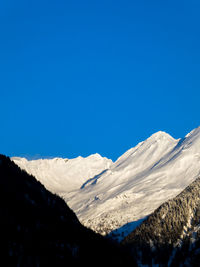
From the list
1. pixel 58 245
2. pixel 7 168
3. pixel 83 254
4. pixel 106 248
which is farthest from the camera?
pixel 106 248

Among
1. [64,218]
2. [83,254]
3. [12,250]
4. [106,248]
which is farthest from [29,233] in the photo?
[106,248]

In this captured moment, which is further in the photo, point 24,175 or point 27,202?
point 24,175

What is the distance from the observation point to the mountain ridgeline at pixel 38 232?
121m

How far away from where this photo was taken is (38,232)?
141 meters

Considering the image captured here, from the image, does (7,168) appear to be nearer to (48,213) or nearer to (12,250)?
(48,213)

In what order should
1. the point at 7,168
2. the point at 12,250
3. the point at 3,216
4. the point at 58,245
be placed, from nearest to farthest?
the point at 12,250 < the point at 3,216 < the point at 58,245 < the point at 7,168

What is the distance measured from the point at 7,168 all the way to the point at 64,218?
1292 inches

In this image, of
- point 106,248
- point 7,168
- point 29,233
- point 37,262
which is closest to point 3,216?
point 29,233

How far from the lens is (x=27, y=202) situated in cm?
15800

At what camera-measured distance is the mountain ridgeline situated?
120981mm

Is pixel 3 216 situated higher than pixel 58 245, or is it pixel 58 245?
pixel 3 216

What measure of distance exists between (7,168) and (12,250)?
227 ft

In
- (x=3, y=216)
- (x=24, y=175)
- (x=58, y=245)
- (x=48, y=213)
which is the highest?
(x=24, y=175)

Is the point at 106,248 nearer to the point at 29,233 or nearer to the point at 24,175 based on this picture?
the point at 24,175
